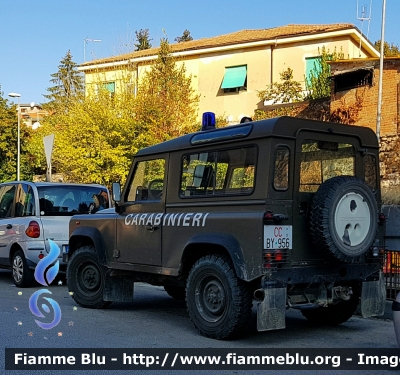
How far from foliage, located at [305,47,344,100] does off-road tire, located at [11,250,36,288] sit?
57.5 feet

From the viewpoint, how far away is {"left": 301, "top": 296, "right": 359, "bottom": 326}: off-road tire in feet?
24.5

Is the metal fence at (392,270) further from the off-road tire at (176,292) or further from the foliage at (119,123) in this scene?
the foliage at (119,123)

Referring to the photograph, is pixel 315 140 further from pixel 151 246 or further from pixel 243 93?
pixel 243 93

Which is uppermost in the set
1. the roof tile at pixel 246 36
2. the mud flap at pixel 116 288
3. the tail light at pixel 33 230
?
the roof tile at pixel 246 36

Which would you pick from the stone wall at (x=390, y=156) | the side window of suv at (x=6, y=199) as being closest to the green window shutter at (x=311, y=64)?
the stone wall at (x=390, y=156)

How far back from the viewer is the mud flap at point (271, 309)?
6.07m

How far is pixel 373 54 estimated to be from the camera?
32250 mm

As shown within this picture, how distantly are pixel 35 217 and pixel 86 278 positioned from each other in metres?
2.74

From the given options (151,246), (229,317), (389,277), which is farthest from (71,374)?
(389,277)

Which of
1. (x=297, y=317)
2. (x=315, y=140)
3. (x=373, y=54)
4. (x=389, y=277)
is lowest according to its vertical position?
(x=297, y=317)

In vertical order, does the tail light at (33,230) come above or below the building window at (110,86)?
below

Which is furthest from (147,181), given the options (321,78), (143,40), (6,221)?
(143,40)

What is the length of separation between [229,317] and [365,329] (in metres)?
2.06

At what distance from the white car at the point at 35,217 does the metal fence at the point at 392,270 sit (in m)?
5.40
